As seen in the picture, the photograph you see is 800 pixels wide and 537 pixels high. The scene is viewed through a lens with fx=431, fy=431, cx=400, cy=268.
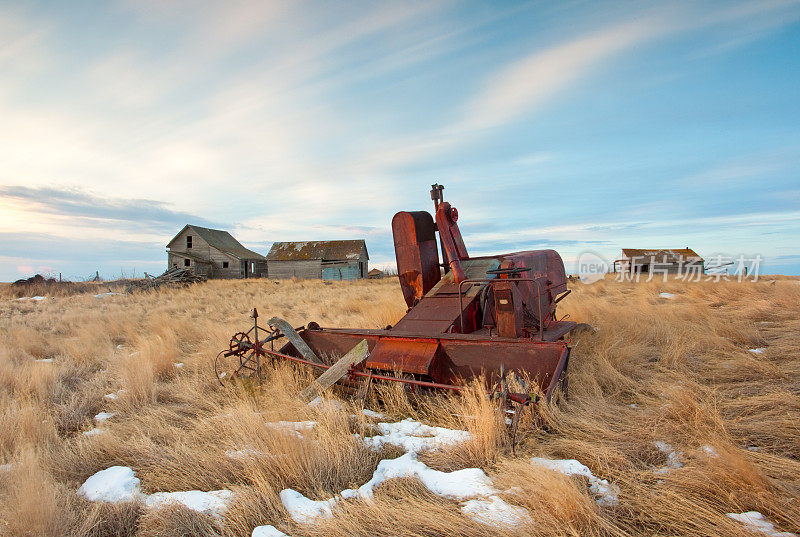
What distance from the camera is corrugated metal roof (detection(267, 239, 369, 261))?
119 ft

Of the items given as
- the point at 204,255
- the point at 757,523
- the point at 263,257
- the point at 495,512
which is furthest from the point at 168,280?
the point at 757,523

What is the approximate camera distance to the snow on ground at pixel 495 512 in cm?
228

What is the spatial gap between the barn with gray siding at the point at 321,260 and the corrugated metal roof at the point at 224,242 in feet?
6.42

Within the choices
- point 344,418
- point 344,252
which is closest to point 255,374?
point 344,418

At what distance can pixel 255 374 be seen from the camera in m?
5.37

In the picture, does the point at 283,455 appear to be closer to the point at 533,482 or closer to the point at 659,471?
the point at 533,482

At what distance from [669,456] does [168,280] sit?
28.9m

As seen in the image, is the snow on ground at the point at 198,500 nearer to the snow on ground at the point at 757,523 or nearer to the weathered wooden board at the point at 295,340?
the weathered wooden board at the point at 295,340

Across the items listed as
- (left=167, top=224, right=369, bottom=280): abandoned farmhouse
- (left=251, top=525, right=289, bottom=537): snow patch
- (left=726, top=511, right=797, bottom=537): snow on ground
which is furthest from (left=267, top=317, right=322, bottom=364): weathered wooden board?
(left=167, top=224, right=369, bottom=280): abandoned farmhouse

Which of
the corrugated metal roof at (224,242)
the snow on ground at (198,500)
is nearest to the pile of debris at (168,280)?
the corrugated metal roof at (224,242)

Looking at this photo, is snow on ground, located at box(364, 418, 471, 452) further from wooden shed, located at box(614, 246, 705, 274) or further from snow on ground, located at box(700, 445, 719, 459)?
wooden shed, located at box(614, 246, 705, 274)

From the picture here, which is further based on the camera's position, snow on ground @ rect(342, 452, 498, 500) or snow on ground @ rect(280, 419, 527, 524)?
snow on ground @ rect(342, 452, 498, 500)

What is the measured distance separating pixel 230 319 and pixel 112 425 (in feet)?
24.6

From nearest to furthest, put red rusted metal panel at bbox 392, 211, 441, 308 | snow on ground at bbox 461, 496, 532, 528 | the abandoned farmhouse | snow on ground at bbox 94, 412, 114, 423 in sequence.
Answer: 1. snow on ground at bbox 461, 496, 532, 528
2. snow on ground at bbox 94, 412, 114, 423
3. red rusted metal panel at bbox 392, 211, 441, 308
4. the abandoned farmhouse
